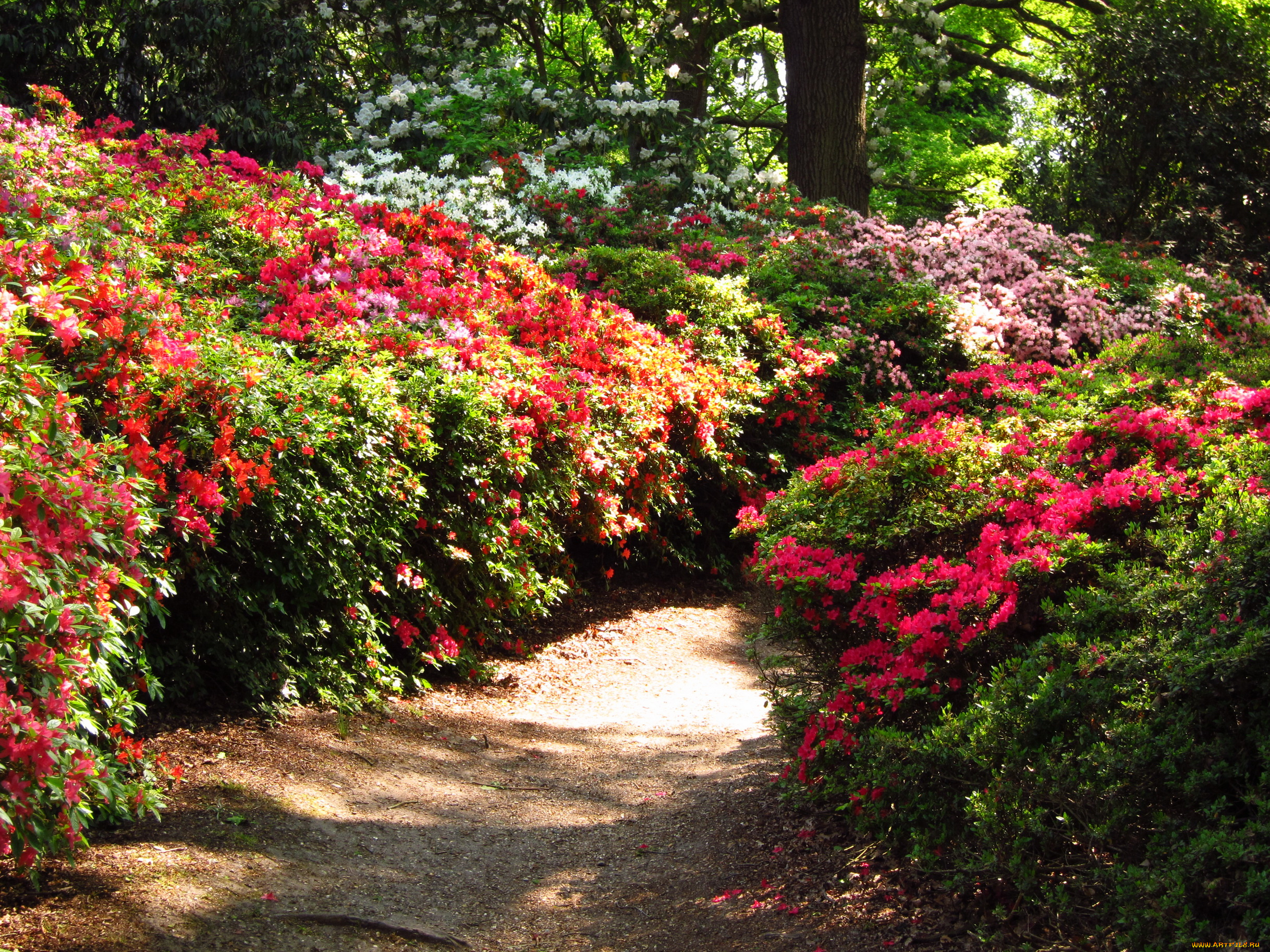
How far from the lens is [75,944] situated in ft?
9.53

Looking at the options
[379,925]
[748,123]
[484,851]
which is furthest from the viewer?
[748,123]

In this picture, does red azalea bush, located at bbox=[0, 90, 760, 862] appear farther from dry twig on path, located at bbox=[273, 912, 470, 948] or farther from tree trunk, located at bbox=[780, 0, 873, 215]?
tree trunk, located at bbox=[780, 0, 873, 215]

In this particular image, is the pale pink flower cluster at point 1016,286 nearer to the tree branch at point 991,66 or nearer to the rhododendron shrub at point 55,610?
the tree branch at point 991,66

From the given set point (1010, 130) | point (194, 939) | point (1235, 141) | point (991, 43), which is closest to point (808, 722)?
point (194, 939)

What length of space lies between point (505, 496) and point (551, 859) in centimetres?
260

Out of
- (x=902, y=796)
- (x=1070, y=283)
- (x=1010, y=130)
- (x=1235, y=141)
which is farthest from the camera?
(x=1010, y=130)

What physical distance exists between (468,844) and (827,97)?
11500 mm

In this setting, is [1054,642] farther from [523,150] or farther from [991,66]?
[991,66]

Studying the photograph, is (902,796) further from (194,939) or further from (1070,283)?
(1070,283)

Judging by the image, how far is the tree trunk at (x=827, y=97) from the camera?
1320 cm

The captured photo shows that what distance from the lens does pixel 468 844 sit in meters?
4.39

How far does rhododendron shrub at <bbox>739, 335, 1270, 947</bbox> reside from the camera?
8.84ft

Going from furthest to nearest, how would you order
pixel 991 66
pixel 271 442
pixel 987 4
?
pixel 991 66, pixel 987 4, pixel 271 442

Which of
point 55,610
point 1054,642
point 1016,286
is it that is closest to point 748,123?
point 1016,286
